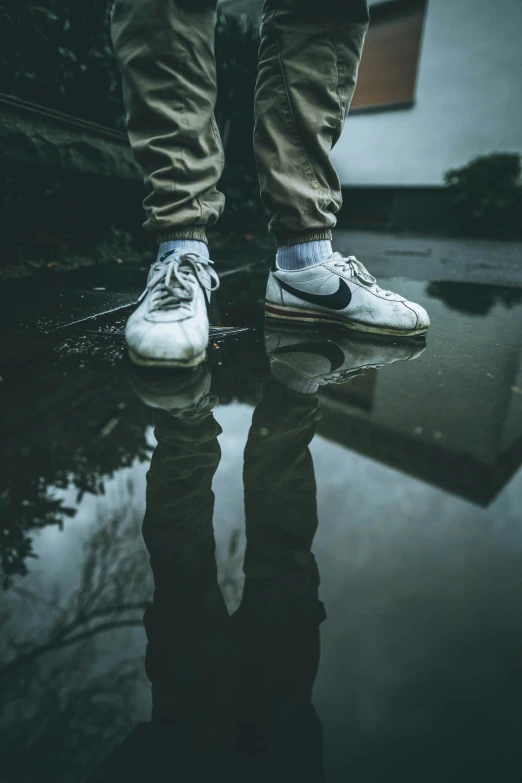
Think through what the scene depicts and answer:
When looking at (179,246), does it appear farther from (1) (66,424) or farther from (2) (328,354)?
(1) (66,424)

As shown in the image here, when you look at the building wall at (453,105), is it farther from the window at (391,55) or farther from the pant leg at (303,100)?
the pant leg at (303,100)

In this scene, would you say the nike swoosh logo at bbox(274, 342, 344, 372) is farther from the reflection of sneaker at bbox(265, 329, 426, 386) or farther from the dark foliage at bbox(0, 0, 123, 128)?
the dark foliage at bbox(0, 0, 123, 128)

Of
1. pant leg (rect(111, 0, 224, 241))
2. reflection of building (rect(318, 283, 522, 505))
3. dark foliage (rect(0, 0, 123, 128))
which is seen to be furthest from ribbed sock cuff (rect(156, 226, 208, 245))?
dark foliage (rect(0, 0, 123, 128))

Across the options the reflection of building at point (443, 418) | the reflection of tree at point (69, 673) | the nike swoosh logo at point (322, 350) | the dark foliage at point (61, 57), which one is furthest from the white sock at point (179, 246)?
the dark foliage at point (61, 57)

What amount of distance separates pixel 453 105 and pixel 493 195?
67.2 inches

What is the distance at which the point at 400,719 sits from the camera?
33 cm

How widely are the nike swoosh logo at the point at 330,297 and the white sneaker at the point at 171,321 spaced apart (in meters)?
0.29

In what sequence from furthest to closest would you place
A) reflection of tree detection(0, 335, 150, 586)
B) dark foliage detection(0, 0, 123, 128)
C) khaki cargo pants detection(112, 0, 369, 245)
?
dark foliage detection(0, 0, 123, 128) < khaki cargo pants detection(112, 0, 369, 245) < reflection of tree detection(0, 335, 150, 586)

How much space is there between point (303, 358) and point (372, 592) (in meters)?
0.67

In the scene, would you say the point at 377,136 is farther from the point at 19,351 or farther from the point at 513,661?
the point at 513,661

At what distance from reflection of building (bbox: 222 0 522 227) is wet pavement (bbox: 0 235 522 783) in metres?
6.82

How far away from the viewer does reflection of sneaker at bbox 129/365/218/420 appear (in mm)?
778

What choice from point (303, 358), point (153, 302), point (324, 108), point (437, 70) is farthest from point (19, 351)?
point (437, 70)

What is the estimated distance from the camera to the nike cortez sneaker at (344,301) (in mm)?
1205
